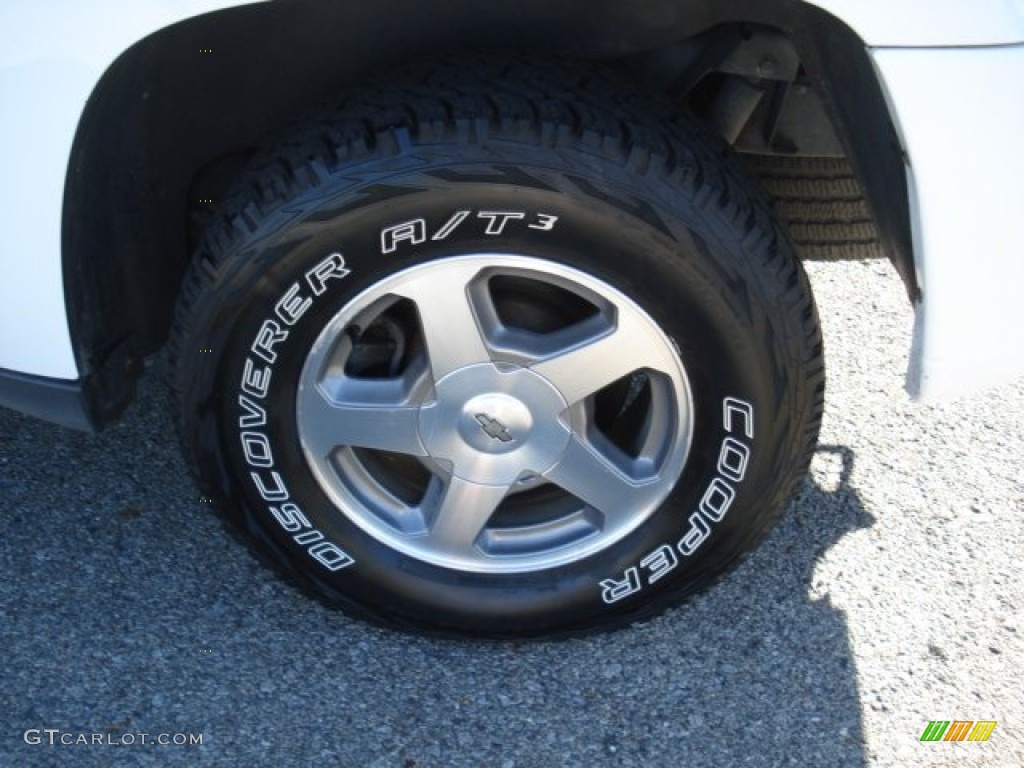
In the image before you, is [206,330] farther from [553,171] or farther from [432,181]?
[553,171]

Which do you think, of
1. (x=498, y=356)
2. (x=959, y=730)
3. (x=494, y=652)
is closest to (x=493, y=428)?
(x=498, y=356)

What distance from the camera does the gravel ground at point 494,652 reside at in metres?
2.29

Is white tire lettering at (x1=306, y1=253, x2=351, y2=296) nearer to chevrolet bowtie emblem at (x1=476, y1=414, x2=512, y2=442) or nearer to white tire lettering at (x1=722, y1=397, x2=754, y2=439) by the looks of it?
chevrolet bowtie emblem at (x1=476, y1=414, x2=512, y2=442)

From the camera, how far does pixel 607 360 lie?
86.5 inches

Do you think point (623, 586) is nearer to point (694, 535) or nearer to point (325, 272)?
point (694, 535)

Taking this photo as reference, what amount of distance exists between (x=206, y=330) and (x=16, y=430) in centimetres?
102

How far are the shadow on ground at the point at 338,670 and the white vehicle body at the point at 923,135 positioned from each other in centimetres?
72

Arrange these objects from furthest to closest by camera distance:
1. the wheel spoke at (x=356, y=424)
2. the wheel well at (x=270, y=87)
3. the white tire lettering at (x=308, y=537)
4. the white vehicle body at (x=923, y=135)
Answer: the white tire lettering at (x=308, y=537) → the wheel spoke at (x=356, y=424) → the wheel well at (x=270, y=87) → the white vehicle body at (x=923, y=135)

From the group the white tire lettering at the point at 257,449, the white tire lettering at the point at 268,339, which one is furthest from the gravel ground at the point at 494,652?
the white tire lettering at the point at 268,339

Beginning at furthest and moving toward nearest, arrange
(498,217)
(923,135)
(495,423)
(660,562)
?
(660,562), (495,423), (498,217), (923,135)

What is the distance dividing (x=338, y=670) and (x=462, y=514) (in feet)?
1.30

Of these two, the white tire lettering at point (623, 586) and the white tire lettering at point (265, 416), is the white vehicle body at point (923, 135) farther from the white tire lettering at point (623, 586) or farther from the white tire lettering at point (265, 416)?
the white tire lettering at point (623, 586)

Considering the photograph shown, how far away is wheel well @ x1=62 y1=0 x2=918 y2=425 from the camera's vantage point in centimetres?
203

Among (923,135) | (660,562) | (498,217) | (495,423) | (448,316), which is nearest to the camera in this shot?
(923,135)
